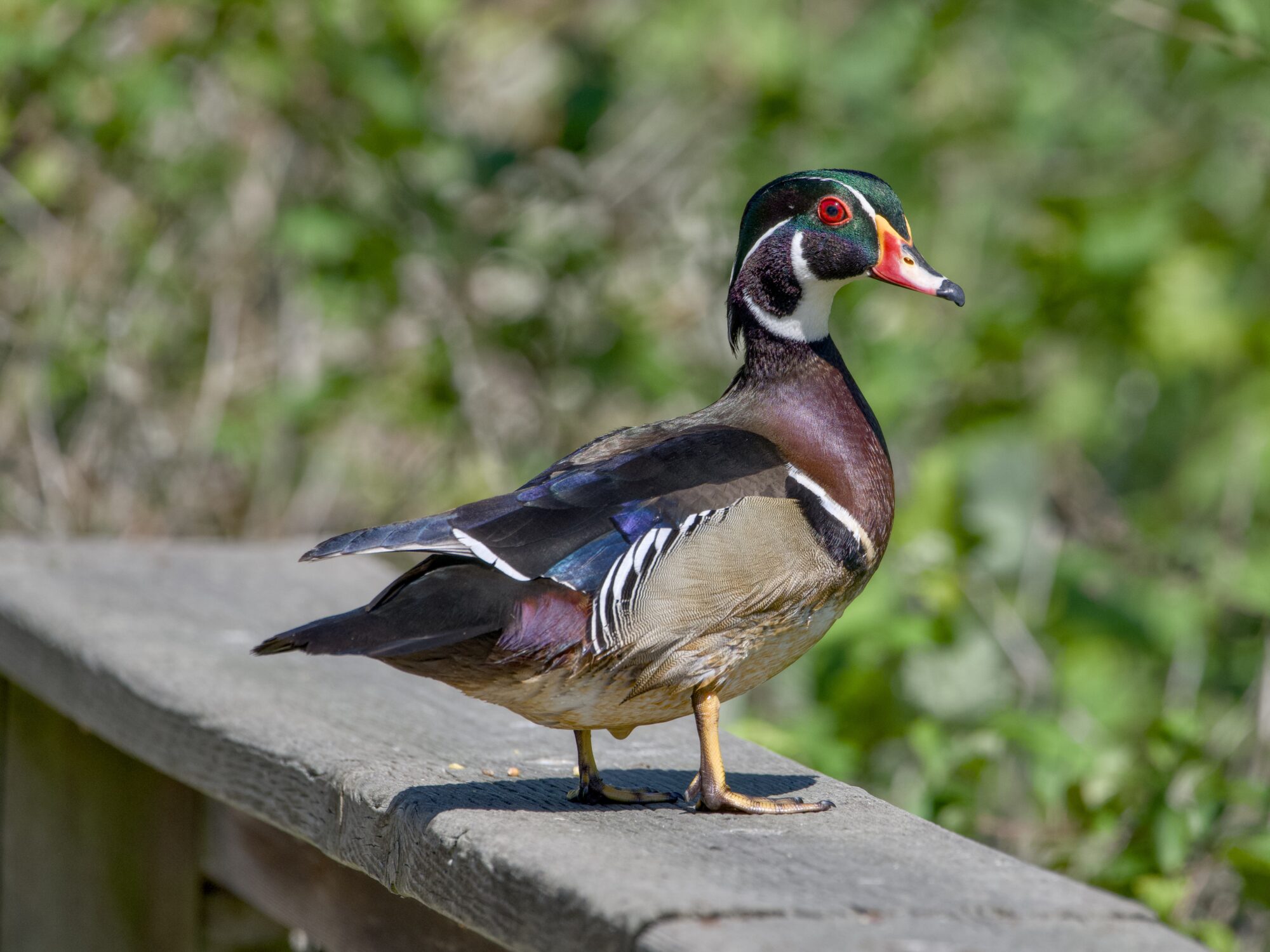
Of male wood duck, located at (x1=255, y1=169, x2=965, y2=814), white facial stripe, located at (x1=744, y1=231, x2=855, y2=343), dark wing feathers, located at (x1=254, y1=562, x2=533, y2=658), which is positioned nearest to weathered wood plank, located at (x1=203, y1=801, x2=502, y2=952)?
male wood duck, located at (x1=255, y1=169, x2=965, y2=814)

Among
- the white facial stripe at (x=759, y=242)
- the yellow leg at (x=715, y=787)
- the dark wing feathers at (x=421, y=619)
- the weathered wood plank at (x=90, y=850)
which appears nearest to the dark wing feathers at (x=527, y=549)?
the dark wing feathers at (x=421, y=619)

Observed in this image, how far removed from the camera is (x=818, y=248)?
183 cm

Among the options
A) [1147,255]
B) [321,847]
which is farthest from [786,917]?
[1147,255]

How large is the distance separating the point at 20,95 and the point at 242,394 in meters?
1.14

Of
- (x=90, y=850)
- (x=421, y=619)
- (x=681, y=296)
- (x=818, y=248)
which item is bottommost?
(x=90, y=850)

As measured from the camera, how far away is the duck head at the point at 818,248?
1.82 m

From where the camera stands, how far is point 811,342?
6.17ft

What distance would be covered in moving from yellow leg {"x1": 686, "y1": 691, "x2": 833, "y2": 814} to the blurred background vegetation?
1581 millimetres

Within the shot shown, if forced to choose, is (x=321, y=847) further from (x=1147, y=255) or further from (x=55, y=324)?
(x=55, y=324)

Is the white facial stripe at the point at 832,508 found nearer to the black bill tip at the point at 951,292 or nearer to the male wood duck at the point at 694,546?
the male wood duck at the point at 694,546

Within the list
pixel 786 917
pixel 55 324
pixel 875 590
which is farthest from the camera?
pixel 55 324

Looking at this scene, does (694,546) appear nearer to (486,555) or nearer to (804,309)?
(486,555)

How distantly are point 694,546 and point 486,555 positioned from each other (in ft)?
0.77

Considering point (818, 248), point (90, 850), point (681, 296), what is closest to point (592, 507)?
point (818, 248)
